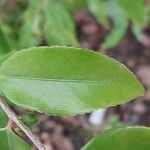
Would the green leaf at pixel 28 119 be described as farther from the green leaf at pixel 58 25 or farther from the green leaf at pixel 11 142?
the green leaf at pixel 58 25

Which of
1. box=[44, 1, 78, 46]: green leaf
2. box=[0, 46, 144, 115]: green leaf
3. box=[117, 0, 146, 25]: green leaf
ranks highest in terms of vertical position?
box=[0, 46, 144, 115]: green leaf

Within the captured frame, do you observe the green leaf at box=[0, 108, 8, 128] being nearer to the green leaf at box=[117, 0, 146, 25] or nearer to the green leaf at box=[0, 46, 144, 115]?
the green leaf at box=[0, 46, 144, 115]

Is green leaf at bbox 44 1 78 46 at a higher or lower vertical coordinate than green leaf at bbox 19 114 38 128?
lower

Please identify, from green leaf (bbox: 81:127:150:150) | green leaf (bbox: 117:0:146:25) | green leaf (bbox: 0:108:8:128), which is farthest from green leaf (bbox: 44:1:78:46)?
green leaf (bbox: 81:127:150:150)

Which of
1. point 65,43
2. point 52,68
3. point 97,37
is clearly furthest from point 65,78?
point 97,37

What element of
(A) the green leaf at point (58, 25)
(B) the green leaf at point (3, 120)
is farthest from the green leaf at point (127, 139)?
(A) the green leaf at point (58, 25)

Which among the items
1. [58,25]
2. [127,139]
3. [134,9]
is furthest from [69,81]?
[58,25]

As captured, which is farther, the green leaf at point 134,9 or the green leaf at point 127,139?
the green leaf at point 134,9
